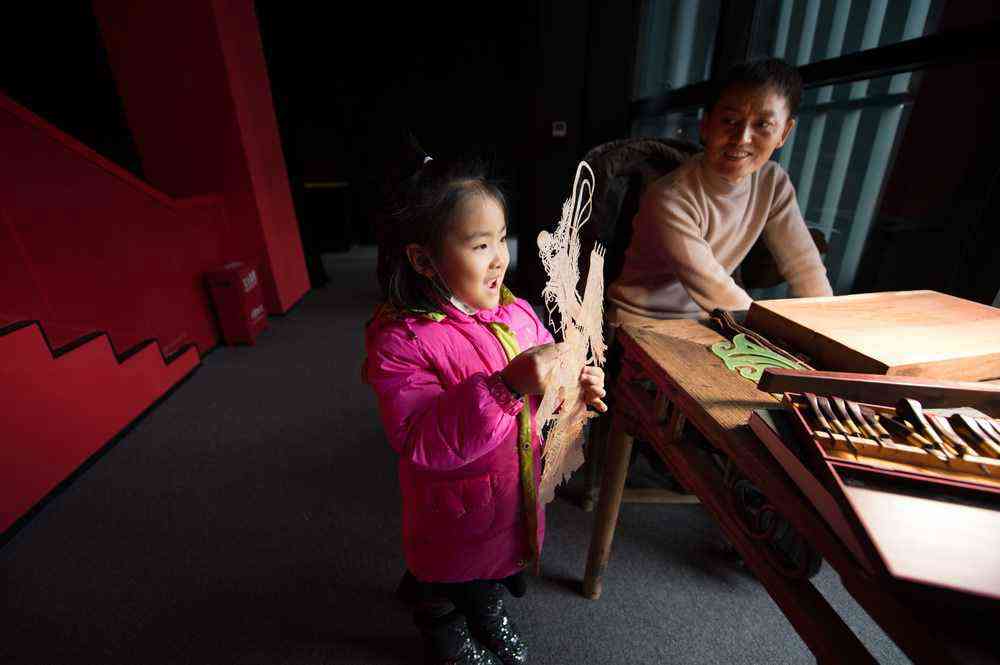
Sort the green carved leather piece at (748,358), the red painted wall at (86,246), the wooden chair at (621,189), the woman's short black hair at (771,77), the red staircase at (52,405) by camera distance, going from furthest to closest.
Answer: the red painted wall at (86,246) < the red staircase at (52,405) < the wooden chair at (621,189) < the woman's short black hair at (771,77) < the green carved leather piece at (748,358)

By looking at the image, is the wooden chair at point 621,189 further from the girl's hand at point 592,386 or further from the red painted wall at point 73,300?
the red painted wall at point 73,300

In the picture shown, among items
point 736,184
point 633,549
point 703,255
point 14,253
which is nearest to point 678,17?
point 736,184

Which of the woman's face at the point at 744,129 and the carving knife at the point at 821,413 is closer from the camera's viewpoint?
the carving knife at the point at 821,413

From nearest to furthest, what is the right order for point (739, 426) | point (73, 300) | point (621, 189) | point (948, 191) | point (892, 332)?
point (739, 426)
point (892, 332)
point (948, 191)
point (621, 189)
point (73, 300)

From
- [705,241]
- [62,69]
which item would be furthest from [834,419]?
[62,69]

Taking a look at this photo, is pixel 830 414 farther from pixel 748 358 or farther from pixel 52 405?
pixel 52 405

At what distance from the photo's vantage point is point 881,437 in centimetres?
47

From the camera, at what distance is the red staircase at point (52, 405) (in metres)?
1.49

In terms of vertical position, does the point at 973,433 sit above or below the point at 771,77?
below

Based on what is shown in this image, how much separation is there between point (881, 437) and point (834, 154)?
1.99m

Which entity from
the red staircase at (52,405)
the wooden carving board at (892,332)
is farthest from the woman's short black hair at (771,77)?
the red staircase at (52,405)

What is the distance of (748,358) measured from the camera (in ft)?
2.48

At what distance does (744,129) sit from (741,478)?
0.84 metres

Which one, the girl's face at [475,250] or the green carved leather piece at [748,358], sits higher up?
the girl's face at [475,250]
